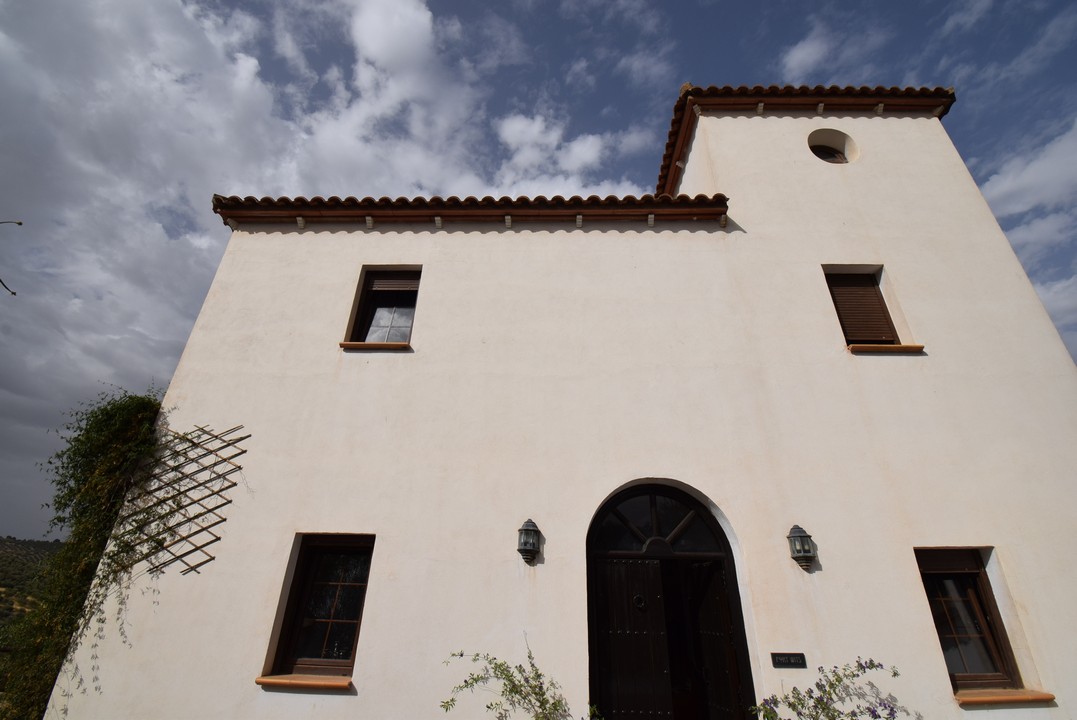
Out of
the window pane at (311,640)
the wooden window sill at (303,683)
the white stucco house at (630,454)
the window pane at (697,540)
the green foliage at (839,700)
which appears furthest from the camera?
the window pane at (697,540)

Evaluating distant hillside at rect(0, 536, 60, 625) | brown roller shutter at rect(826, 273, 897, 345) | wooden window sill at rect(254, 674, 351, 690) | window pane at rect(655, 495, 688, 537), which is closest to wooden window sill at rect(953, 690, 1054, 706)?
window pane at rect(655, 495, 688, 537)

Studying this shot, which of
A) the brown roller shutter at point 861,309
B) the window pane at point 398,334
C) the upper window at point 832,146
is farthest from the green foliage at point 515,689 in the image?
the upper window at point 832,146

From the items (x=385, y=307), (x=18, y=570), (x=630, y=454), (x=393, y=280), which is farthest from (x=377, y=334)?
(x=18, y=570)

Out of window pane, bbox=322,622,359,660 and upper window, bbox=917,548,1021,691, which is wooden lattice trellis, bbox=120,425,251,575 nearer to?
window pane, bbox=322,622,359,660

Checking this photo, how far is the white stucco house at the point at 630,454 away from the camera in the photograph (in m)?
4.27

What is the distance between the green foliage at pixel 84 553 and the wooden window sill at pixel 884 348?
7952mm

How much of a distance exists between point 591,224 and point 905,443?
4444 mm

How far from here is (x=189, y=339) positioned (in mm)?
5742

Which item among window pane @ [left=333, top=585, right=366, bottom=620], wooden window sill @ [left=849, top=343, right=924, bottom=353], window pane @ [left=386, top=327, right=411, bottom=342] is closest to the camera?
window pane @ [left=333, top=585, right=366, bottom=620]

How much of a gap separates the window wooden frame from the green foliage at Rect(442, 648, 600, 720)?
1121mm

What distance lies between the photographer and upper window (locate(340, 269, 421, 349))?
604cm

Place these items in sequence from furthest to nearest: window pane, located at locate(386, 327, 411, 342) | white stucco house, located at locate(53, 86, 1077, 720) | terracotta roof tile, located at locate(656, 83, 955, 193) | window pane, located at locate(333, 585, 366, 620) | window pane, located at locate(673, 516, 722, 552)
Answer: terracotta roof tile, located at locate(656, 83, 955, 193), window pane, located at locate(386, 327, 411, 342), window pane, located at locate(673, 516, 722, 552), window pane, located at locate(333, 585, 366, 620), white stucco house, located at locate(53, 86, 1077, 720)

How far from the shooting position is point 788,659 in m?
4.16

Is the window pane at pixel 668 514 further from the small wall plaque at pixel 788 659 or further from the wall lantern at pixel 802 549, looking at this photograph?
the small wall plaque at pixel 788 659
